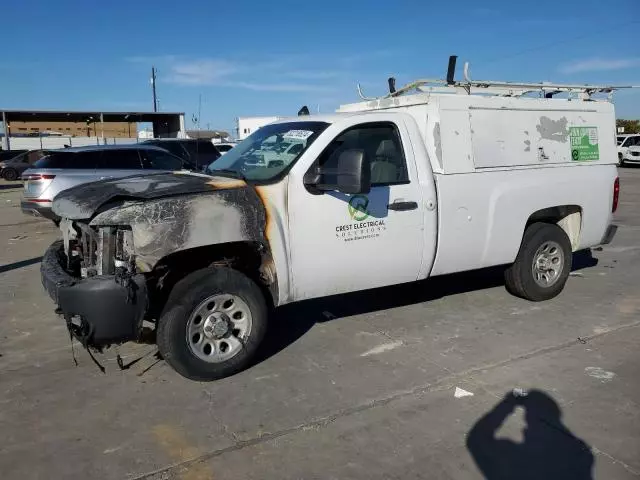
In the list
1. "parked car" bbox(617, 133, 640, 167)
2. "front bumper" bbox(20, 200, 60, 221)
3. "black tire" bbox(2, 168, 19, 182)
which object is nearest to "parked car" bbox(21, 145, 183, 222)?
"front bumper" bbox(20, 200, 60, 221)

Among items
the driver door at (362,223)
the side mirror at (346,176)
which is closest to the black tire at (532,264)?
the driver door at (362,223)

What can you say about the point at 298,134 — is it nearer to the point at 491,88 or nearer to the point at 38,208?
the point at 491,88

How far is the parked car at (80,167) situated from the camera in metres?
10.5

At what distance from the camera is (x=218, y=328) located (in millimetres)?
4086

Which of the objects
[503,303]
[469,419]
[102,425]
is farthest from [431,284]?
[102,425]

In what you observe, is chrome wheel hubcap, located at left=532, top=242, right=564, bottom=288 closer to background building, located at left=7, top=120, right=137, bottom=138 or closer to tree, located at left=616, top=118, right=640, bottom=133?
background building, located at left=7, top=120, right=137, bottom=138

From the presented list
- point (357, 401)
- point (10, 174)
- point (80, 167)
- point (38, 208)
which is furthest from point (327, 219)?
point (10, 174)

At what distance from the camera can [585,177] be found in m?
6.02

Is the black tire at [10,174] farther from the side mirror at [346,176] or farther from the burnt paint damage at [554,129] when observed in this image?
the burnt paint damage at [554,129]

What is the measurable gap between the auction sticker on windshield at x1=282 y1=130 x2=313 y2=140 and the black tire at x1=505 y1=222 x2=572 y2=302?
2696mm

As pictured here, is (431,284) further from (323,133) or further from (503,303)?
(323,133)

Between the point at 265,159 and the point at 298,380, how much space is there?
1.84 meters

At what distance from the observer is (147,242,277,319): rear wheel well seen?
13.4ft

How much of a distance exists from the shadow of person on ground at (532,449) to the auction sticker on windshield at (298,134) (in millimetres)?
2516
